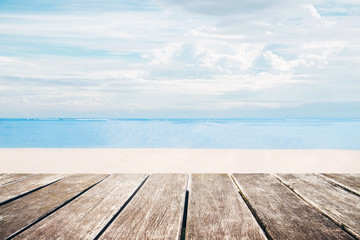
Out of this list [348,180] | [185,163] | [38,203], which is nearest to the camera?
[38,203]

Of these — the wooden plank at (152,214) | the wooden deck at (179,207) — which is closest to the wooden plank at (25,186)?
the wooden deck at (179,207)

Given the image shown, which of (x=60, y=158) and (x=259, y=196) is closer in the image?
(x=259, y=196)

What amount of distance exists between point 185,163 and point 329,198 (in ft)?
16.9

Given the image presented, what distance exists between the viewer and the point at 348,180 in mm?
1449

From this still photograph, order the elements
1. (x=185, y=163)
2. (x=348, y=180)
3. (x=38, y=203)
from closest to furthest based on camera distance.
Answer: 1. (x=38, y=203)
2. (x=348, y=180)
3. (x=185, y=163)

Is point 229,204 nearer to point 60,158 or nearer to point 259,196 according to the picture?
point 259,196

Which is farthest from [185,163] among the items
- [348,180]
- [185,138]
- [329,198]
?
[185,138]

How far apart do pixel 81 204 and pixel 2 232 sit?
282 millimetres

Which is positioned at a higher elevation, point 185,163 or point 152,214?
point 152,214

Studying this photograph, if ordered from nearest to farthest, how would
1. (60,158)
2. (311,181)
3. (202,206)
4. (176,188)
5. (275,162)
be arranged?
(202,206) → (176,188) → (311,181) → (275,162) → (60,158)

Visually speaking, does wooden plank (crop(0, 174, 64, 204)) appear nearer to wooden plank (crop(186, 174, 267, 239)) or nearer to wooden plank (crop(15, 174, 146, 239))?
wooden plank (crop(15, 174, 146, 239))

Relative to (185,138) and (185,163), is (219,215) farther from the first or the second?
(185,138)

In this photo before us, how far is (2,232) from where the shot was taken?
836 millimetres

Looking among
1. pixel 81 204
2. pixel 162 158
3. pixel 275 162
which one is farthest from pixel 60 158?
pixel 81 204
